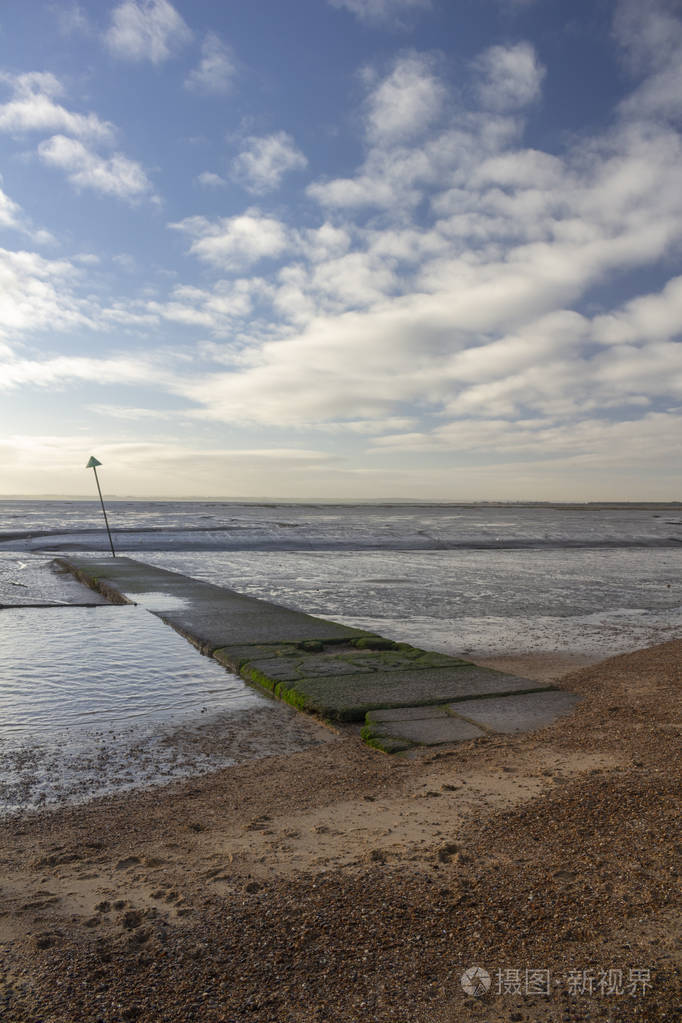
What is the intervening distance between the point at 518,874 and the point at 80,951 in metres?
1.44

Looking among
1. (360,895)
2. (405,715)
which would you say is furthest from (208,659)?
(360,895)

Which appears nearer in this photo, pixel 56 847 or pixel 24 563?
pixel 56 847

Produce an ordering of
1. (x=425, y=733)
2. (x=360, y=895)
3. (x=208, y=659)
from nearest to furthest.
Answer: (x=360, y=895) < (x=425, y=733) < (x=208, y=659)

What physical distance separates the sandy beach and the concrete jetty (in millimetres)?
667

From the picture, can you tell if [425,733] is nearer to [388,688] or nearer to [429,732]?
[429,732]

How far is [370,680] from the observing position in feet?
17.4

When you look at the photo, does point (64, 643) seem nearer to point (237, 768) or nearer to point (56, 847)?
point (237, 768)

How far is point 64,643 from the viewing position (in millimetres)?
6809

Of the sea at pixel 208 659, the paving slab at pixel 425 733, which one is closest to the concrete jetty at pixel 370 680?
the paving slab at pixel 425 733

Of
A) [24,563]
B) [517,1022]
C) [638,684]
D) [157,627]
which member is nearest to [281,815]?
[517,1022]

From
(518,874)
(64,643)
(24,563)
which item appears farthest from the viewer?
(24,563)

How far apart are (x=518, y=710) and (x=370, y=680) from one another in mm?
1181

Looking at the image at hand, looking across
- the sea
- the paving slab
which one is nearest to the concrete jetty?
the paving slab

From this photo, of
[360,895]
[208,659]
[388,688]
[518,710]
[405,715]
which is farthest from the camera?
[208,659]
